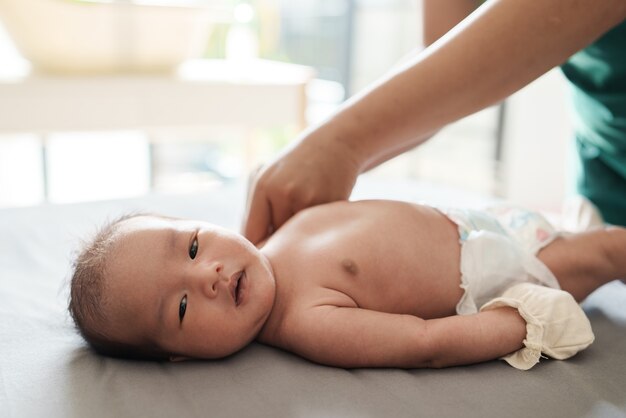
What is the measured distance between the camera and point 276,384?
0.79 metres

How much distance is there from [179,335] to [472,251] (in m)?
0.45

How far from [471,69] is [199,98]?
68.1 inches

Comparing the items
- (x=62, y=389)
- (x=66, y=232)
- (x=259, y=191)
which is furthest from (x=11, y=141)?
(x=62, y=389)

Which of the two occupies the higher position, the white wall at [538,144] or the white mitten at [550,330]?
the white mitten at [550,330]

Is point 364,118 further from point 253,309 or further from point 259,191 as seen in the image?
point 253,309

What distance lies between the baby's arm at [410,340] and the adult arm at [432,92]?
292 millimetres

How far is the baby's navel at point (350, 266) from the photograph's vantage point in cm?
97

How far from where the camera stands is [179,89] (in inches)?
97.8

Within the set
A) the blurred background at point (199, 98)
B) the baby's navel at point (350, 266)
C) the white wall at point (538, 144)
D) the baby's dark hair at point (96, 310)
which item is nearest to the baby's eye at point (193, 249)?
the baby's dark hair at point (96, 310)

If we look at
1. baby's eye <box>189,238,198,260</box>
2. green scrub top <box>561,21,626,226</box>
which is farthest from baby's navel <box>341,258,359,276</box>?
green scrub top <box>561,21,626,226</box>

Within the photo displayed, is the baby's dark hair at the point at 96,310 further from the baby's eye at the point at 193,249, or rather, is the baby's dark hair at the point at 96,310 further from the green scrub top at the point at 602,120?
the green scrub top at the point at 602,120

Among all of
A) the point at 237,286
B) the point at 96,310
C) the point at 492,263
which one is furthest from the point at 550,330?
the point at 96,310

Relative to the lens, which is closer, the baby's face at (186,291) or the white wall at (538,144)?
the baby's face at (186,291)

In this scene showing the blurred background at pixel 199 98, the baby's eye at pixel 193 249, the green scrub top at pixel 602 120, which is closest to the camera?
the baby's eye at pixel 193 249
